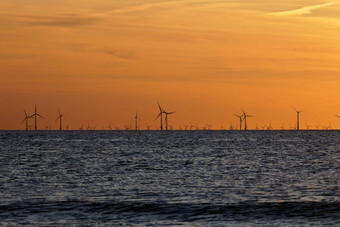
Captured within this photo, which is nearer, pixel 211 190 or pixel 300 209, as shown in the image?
pixel 300 209

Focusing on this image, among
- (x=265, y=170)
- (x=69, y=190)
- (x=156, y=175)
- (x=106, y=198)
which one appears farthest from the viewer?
(x=265, y=170)

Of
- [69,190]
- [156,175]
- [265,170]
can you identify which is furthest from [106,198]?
[265,170]

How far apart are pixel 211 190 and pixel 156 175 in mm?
21147

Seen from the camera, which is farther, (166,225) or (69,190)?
(69,190)

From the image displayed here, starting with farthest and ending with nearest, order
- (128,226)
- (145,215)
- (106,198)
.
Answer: (106,198), (145,215), (128,226)

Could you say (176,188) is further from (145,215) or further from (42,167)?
(42,167)

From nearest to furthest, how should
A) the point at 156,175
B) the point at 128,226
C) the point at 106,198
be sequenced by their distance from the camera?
1. the point at 128,226
2. the point at 106,198
3. the point at 156,175

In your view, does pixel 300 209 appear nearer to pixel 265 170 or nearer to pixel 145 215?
pixel 145 215

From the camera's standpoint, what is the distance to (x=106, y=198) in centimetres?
6247

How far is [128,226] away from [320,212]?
16062mm

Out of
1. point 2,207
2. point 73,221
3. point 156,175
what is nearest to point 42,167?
point 156,175

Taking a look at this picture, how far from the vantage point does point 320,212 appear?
5391cm

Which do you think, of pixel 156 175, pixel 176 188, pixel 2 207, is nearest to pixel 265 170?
pixel 156 175

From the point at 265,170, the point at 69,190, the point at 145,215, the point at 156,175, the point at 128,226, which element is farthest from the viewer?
the point at 265,170
